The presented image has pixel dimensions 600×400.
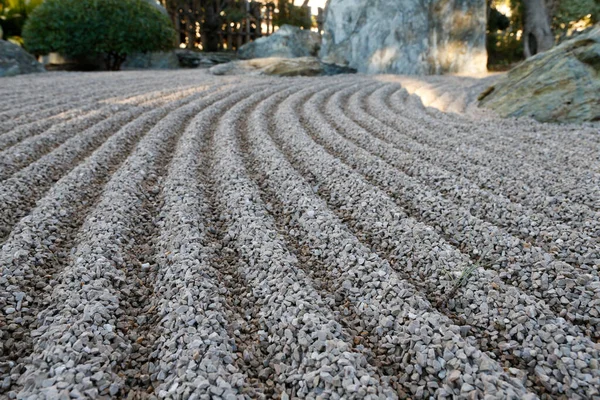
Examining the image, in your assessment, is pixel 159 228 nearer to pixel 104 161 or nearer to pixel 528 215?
pixel 104 161

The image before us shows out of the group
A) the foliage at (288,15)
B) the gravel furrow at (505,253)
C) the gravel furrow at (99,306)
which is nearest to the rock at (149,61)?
the foliage at (288,15)

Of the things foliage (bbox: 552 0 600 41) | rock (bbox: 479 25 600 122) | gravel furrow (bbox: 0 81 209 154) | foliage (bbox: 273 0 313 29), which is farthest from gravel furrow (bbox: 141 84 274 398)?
foliage (bbox: 273 0 313 29)

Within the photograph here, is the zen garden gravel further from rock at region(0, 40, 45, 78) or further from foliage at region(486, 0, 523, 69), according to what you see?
foliage at region(486, 0, 523, 69)

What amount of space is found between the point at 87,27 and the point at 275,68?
3895 mm

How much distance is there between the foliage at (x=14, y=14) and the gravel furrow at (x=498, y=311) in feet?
36.9

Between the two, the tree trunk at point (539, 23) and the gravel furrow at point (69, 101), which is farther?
the tree trunk at point (539, 23)

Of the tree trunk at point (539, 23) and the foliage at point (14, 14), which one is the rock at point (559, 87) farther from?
the foliage at point (14, 14)

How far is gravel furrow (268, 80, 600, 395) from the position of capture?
3.88 feet

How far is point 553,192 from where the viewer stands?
2.33 m

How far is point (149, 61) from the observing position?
981cm

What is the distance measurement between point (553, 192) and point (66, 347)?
2.35m

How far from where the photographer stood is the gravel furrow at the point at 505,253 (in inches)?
57.1

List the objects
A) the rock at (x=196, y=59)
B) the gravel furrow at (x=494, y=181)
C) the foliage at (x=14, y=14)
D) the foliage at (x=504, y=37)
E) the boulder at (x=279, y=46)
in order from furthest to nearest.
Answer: the foliage at (x=504, y=37) → the boulder at (x=279, y=46) → the rock at (x=196, y=59) → the foliage at (x=14, y=14) → the gravel furrow at (x=494, y=181)

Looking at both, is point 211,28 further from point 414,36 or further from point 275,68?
point 414,36
